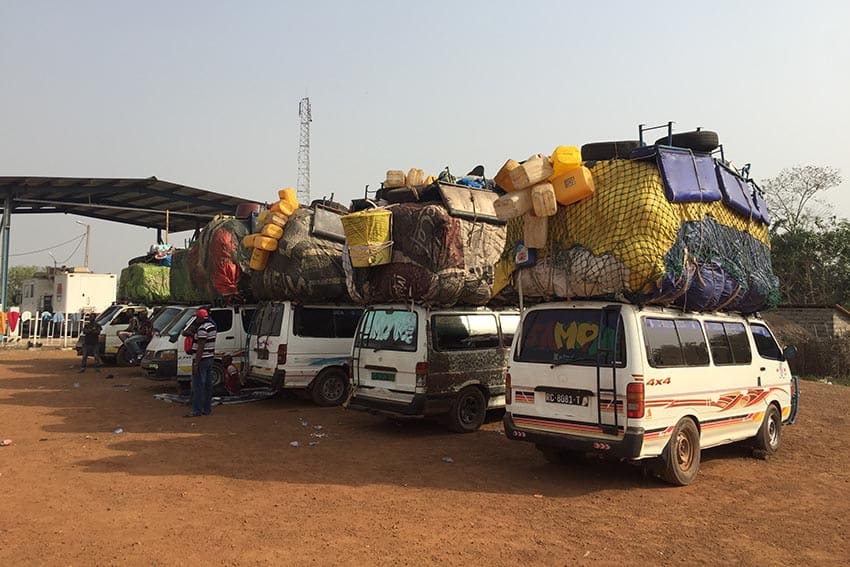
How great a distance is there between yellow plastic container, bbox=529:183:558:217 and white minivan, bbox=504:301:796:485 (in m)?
1.02

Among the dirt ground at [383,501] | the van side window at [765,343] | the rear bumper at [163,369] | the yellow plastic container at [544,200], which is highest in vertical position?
the yellow plastic container at [544,200]

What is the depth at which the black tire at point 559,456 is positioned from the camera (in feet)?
23.1

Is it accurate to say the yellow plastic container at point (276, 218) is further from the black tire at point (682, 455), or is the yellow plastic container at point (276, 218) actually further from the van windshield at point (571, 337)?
the black tire at point (682, 455)

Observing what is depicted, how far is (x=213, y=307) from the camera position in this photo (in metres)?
13.8

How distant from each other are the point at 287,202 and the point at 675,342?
855cm

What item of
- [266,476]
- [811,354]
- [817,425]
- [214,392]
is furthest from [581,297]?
[811,354]

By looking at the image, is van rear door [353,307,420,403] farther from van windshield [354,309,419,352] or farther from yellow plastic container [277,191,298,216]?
yellow plastic container [277,191,298,216]

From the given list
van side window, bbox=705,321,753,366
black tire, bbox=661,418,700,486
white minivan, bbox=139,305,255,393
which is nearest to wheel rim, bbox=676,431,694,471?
black tire, bbox=661,418,700,486

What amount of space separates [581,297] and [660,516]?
88.4 inches

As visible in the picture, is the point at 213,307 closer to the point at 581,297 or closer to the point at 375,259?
the point at 375,259

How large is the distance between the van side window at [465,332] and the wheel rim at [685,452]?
348 centimetres

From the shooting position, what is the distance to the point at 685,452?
639 centimetres

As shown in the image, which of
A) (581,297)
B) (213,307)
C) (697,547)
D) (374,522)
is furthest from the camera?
(213,307)

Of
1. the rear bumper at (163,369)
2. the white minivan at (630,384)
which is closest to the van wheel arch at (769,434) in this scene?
the white minivan at (630,384)
